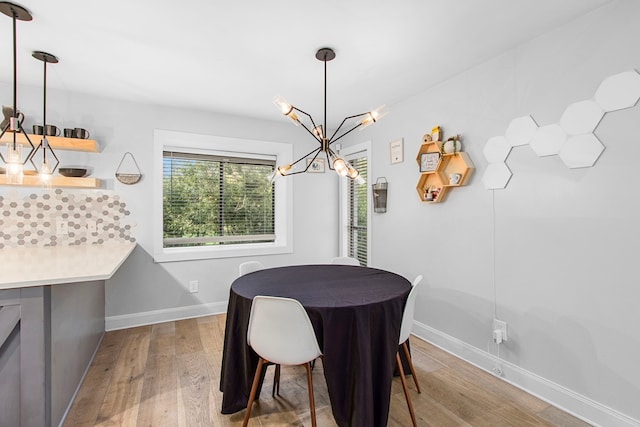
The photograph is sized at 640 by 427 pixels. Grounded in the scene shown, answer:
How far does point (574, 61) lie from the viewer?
1.86 m

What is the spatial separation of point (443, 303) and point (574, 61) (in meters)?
1.96

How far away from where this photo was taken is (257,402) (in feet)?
6.59

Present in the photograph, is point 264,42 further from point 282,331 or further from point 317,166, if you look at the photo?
point 317,166

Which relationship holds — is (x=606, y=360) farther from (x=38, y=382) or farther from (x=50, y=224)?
(x=50, y=224)

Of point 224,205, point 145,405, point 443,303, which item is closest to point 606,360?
A: point 443,303

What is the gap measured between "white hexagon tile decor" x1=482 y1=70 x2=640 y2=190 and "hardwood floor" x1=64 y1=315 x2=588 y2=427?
56.1 inches

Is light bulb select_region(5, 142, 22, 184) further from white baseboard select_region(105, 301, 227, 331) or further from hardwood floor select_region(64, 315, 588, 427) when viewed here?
white baseboard select_region(105, 301, 227, 331)

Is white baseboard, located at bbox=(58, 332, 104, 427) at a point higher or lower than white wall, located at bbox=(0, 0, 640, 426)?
lower

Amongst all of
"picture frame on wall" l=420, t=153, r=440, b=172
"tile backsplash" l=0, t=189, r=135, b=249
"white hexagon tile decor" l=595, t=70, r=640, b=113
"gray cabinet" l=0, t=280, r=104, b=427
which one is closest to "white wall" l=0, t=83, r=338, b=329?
"tile backsplash" l=0, t=189, r=135, b=249

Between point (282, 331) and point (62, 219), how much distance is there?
2.61 m

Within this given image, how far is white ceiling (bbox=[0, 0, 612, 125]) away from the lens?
1.74 metres

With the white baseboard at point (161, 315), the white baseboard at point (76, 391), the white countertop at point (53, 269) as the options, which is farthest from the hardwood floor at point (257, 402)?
the white countertop at point (53, 269)

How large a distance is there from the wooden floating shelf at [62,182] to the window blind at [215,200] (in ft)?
2.28

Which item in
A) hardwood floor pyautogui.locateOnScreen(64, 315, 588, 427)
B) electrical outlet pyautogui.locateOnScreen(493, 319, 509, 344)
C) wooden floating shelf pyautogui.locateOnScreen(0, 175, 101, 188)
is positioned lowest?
hardwood floor pyautogui.locateOnScreen(64, 315, 588, 427)
